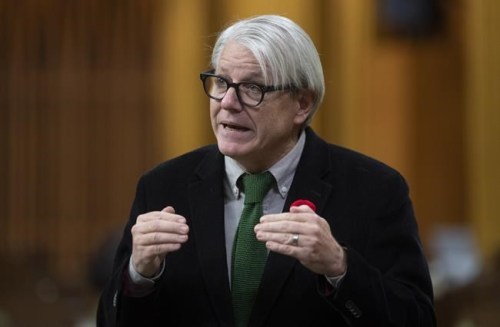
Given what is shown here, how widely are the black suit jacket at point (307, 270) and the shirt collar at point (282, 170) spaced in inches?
0.9

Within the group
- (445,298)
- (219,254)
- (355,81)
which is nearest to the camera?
(219,254)

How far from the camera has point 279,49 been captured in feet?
10.9

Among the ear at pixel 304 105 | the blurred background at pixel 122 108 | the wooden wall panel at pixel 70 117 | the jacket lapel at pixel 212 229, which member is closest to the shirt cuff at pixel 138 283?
the jacket lapel at pixel 212 229

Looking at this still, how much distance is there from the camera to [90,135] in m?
11.6

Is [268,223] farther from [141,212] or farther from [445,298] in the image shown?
[445,298]

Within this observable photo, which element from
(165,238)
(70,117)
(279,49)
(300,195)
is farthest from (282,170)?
(70,117)

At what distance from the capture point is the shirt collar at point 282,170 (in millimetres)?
3506

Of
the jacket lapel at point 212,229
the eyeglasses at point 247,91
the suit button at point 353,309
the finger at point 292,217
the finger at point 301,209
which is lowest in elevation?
the suit button at point 353,309

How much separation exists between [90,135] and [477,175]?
299 cm

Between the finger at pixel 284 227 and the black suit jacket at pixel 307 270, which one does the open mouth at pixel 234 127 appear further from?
the finger at pixel 284 227

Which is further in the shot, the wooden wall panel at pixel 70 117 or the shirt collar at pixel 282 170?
the wooden wall panel at pixel 70 117

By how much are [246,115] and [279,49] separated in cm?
16

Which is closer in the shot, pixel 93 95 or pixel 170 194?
pixel 170 194

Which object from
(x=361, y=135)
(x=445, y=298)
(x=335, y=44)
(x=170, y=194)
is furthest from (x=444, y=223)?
(x=170, y=194)
